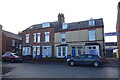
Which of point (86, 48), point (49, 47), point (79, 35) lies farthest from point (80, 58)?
point (49, 47)

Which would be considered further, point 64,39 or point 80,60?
point 64,39

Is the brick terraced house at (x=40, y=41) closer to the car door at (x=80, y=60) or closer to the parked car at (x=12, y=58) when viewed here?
the parked car at (x=12, y=58)

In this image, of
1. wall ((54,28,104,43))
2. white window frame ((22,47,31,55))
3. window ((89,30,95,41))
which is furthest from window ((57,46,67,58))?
white window frame ((22,47,31,55))

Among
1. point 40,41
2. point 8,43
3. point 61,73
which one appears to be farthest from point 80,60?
point 8,43

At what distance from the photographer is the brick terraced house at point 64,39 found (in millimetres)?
21391

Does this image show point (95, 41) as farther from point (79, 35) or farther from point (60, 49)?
point (60, 49)

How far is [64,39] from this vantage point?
24766 millimetres

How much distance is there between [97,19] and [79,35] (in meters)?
5.28

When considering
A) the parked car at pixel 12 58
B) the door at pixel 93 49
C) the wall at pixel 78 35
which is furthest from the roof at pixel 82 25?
the parked car at pixel 12 58

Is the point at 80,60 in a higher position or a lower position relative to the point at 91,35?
lower

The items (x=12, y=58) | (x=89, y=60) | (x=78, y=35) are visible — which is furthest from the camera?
(x=78, y=35)

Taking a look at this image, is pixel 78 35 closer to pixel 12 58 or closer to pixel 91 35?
pixel 91 35

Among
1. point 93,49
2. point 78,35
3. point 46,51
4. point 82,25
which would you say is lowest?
point 46,51

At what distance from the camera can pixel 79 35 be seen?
23203mm
